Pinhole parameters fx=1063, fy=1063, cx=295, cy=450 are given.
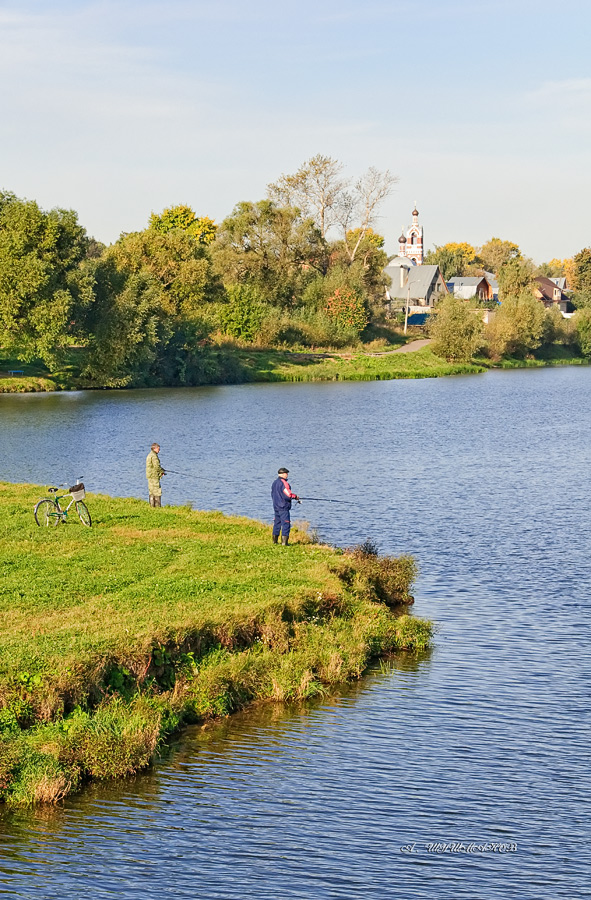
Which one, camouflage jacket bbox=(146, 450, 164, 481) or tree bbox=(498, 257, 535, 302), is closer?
camouflage jacket bbox=(146, 450, 164, 481)

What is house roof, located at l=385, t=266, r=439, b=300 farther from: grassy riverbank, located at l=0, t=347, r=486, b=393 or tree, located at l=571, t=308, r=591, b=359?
grassy riverbank, located at l=0, t=347, r=486, b=393

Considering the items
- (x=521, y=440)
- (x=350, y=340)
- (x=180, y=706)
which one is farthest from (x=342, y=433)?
(x=350, y=340)

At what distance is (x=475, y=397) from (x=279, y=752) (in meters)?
74.6

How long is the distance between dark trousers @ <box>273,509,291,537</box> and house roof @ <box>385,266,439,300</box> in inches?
6248

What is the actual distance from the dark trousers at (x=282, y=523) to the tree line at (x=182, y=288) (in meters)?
58.9

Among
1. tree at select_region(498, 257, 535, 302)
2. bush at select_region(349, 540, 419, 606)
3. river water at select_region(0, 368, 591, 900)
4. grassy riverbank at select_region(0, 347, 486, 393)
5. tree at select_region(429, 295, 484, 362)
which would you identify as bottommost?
river water at select_region(0, 368, 591, 900)

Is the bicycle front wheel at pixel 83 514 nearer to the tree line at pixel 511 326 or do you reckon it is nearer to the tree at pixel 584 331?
the tree line at pixel 511 326

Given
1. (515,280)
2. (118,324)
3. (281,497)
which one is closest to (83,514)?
(281,497)

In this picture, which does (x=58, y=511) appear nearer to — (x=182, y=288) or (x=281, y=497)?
(x=281, y=497)

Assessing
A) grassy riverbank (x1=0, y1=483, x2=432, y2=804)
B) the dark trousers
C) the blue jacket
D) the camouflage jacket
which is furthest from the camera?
the camouflage jacket

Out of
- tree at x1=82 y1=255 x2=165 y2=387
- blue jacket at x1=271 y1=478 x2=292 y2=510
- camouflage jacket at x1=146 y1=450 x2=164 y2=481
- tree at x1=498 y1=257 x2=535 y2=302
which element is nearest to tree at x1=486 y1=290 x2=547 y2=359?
tree at x1=498 y1=257 x2=535 y2=302

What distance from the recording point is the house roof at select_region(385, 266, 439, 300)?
181 meters

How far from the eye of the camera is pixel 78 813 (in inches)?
537

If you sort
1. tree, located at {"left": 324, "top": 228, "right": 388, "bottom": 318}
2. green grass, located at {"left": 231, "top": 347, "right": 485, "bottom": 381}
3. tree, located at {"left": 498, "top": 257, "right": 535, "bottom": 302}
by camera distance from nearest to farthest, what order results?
1. green grass, located at {"left": 231, "top": 347, "right": 485, "bottom": 381}
2. tree, located at {"left": 324, "top": 228, "right": 388, "bottom": 318}
3. tree, located at {"left": 498, "top": 257, "right": 535, "bottom": 302}
